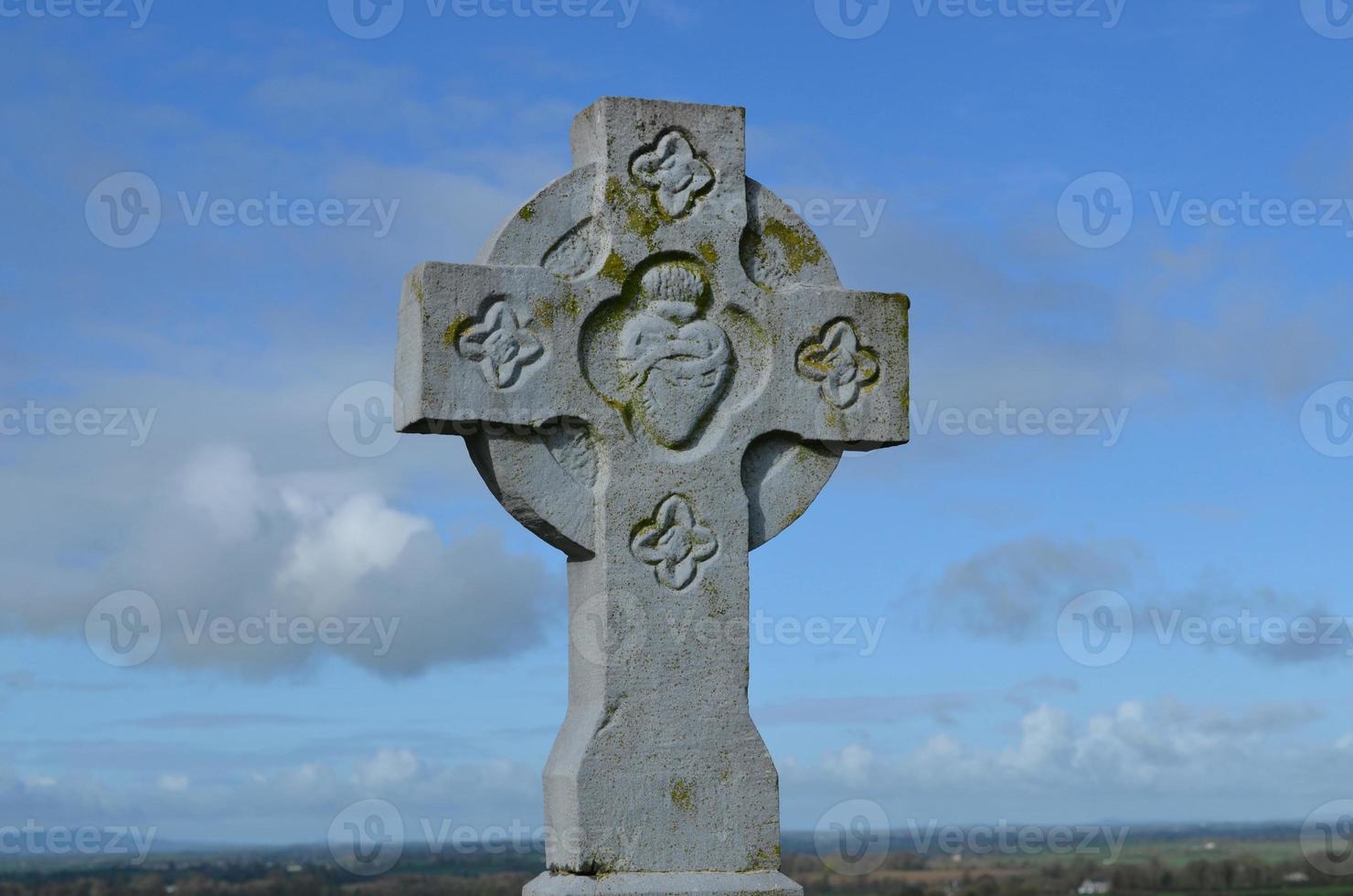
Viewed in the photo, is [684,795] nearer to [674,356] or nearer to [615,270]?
[674,356]

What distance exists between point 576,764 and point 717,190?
2.64 metres

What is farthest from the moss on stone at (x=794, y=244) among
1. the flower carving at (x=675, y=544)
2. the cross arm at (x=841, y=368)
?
the flower carving at (x=675, y=544)

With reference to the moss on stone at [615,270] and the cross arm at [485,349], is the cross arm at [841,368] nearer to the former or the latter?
the moss on stone at [615,270]

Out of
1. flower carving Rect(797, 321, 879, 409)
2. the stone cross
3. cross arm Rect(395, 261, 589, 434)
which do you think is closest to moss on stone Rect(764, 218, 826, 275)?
the stone cross

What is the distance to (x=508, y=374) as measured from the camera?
7.65 metres

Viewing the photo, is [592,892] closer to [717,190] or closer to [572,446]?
[572,446]

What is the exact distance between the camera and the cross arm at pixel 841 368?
321 inches

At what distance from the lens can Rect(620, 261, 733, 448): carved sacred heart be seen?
25.8 feet

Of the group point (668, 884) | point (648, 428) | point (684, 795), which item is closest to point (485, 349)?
point (648, 428)

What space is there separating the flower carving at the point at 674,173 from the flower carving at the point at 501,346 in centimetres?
88

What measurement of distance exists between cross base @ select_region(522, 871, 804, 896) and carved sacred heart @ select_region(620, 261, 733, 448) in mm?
1867

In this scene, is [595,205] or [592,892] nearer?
[592,892]

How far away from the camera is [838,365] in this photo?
829 cm

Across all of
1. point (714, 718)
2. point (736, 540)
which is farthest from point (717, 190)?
point (714, 718)
